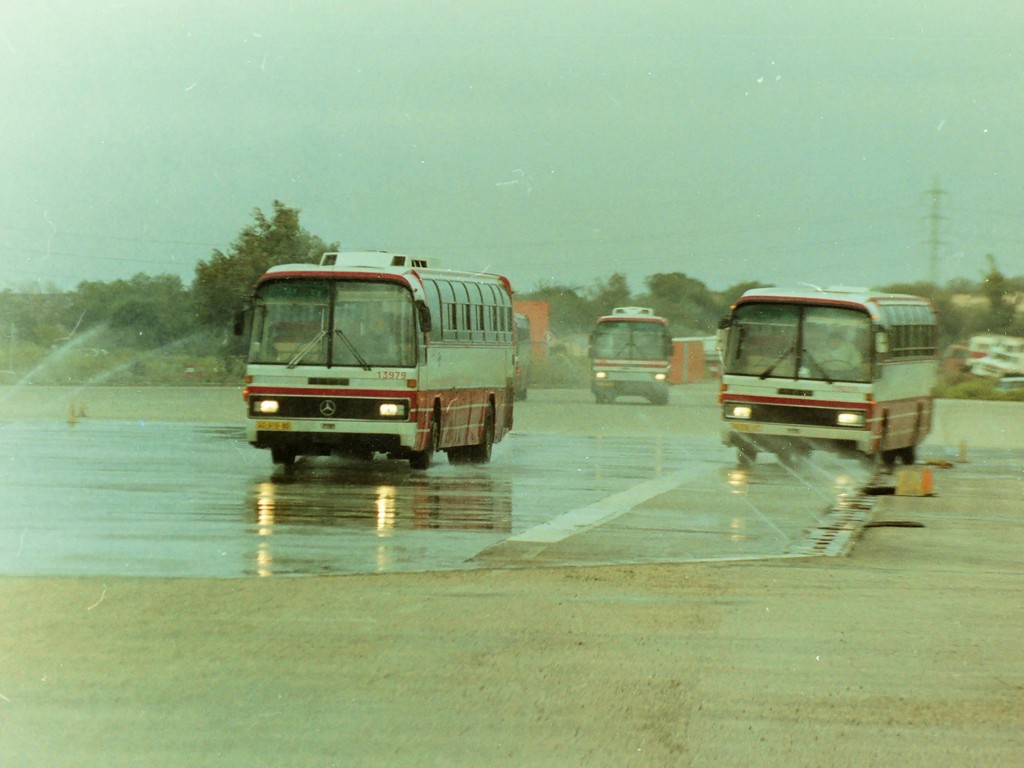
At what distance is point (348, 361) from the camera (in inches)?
853

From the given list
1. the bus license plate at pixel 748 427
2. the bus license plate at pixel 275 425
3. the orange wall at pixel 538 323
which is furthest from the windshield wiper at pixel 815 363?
the orange wall at pixel 538 323

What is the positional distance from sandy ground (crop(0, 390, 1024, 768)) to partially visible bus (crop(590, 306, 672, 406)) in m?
42.2

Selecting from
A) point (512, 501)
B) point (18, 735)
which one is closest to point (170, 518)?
point (512, 501)

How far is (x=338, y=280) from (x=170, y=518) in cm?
709

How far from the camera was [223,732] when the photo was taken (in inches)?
→ 275

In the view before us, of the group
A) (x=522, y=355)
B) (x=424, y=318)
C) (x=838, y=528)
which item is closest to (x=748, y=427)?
(x=424, y=318)

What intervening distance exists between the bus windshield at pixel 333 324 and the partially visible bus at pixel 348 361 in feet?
0.04

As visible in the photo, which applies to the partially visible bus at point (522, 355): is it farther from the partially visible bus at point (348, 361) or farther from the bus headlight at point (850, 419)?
the partially visible bus at point (348, 361)

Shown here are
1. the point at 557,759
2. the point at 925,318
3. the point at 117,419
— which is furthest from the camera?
the point at 117,419

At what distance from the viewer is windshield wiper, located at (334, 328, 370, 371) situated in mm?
21578

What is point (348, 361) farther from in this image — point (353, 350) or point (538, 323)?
point (538, 323)

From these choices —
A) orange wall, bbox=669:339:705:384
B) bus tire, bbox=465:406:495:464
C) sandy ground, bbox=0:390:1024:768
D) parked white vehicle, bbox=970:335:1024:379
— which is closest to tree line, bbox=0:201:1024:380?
parked white vehicle, bbox=970:335:1024:379

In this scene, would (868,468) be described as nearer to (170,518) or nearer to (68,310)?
(170,518)

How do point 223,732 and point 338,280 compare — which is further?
point 338,280
